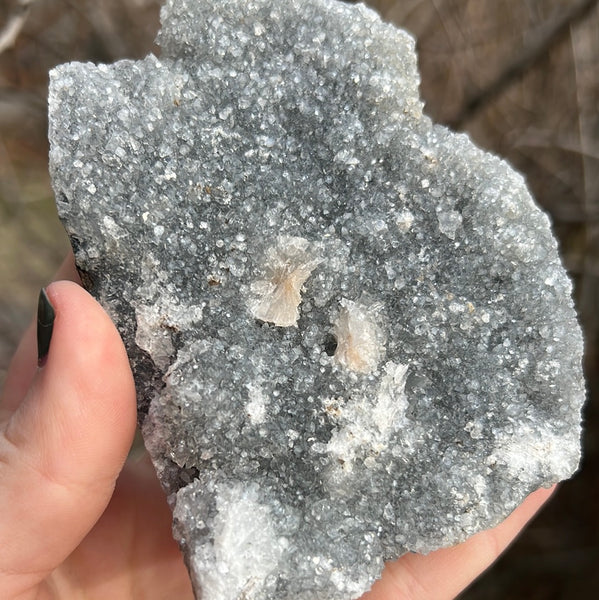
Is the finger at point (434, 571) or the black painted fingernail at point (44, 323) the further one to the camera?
the finger at point (434, 571)

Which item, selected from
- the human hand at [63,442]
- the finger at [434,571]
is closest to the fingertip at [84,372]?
the human hand at [63,442]

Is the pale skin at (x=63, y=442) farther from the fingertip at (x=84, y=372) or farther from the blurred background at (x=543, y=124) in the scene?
the blurred background at (x=543, y=124)

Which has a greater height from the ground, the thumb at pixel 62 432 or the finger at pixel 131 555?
the thumb at pixel 62 432

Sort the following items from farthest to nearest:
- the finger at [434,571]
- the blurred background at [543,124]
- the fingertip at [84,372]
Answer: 1. the blurred background at [543,124]
2. the finger at [434,571]
3. the fingertip at [84,372]

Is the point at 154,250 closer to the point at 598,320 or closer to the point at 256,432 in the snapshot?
the point at 256,432

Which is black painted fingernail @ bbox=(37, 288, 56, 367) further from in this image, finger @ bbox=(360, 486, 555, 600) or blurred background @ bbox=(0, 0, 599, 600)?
blurred background @ bbox=(0, 0, 599, 600)

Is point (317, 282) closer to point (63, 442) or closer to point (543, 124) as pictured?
point (63, 442)
